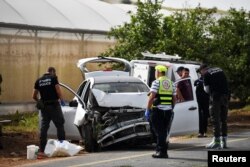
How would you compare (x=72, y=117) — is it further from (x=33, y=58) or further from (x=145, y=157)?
(x=33, y=58)

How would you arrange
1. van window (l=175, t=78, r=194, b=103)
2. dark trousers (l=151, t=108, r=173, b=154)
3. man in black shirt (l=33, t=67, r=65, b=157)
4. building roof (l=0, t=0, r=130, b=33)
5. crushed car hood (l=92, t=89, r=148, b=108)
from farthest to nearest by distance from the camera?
building roof (l=0, t=0, r=130, b=33) < van window (l=175, t=78, r=194, b=103) < crushed car hood (l=92, t=89, r=148, b=108) < man in black shirt (l=33, t=67, r=65, b=157) < dark trousers (l=151, t=108, r=173, b=154)

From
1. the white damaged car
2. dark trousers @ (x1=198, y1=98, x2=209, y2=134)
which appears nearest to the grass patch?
the white damaged car

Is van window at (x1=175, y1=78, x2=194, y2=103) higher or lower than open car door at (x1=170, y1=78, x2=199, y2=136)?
higher

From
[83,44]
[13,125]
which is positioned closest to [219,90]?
[13,125]

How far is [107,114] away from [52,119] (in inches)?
46.2

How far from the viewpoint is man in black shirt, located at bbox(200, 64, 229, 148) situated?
13.6 m

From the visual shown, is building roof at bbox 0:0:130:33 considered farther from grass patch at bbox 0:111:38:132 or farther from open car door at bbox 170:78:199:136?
open car door at bbox 170:78:199:136

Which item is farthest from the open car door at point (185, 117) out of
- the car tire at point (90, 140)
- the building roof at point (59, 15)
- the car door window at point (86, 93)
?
the building roof at point (59, 15)

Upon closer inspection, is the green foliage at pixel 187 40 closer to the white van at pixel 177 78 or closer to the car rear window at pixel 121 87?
the white van at pixel 177 78

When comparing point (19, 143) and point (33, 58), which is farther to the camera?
point (33, 58)

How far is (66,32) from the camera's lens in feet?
85.8

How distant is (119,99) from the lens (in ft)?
47.9

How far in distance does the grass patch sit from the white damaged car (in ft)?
14.9

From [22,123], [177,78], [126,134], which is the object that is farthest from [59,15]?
[126,134]
